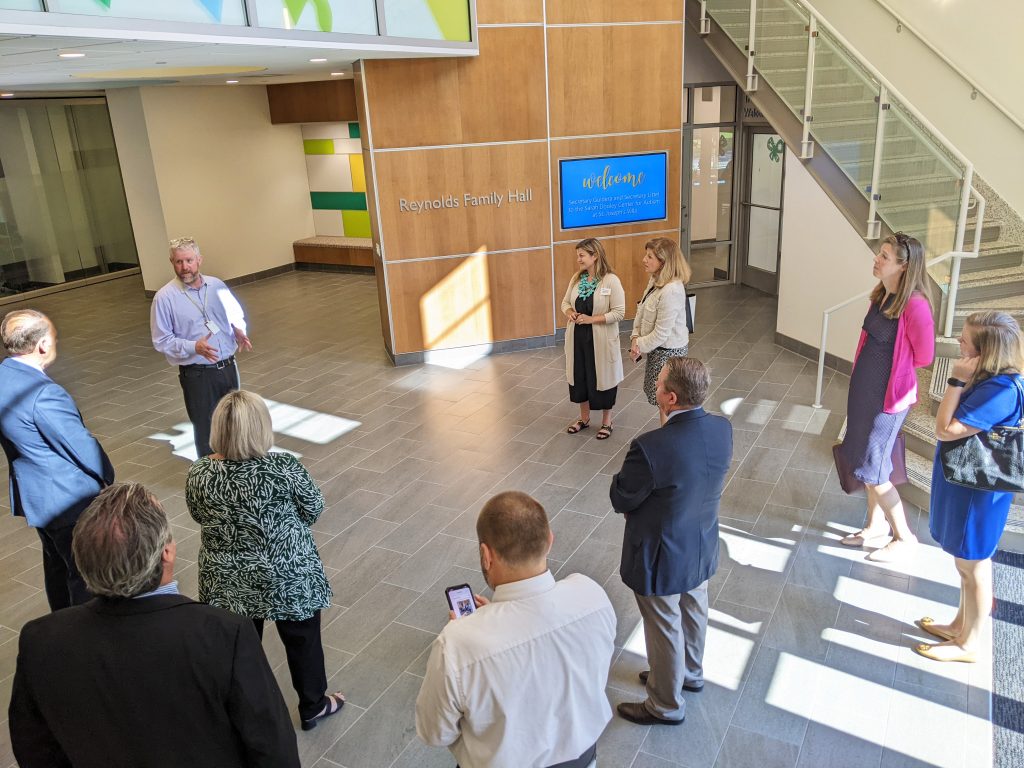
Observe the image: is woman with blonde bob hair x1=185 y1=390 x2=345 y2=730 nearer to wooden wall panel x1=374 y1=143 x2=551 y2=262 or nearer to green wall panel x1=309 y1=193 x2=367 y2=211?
wooden wall panel x1=374 y1=143 x2=551 y2=262

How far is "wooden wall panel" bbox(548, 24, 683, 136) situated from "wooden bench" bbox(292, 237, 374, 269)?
587 cm

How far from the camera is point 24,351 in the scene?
370 centimetres

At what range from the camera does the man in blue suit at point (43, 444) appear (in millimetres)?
3654

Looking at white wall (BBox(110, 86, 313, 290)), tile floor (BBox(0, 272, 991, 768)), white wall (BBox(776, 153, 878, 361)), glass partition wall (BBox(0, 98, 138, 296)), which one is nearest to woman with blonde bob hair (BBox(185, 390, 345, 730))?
tile floor (BBox(0, 272, 991, 768))

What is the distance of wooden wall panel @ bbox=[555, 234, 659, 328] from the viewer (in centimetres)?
921

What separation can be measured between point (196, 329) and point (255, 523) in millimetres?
2713

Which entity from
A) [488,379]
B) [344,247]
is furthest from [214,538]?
[344,247]

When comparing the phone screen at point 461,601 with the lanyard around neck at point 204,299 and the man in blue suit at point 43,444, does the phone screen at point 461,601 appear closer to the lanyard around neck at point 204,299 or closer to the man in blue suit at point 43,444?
the man in blue suit at point 43,444

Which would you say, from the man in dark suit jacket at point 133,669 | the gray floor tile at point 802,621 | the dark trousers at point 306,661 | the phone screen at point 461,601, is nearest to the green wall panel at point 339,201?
the gray floor tile at point 802,621

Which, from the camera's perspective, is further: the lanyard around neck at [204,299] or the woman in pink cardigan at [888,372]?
the lanyard around neck at [204,299]

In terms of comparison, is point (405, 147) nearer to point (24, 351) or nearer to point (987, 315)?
point (24, 351)

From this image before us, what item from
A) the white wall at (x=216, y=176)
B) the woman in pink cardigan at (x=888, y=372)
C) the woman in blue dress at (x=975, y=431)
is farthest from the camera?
the white wall at (x=216, y=176)

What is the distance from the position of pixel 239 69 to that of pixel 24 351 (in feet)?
20.6

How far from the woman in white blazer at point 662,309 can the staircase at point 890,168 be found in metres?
1.86
